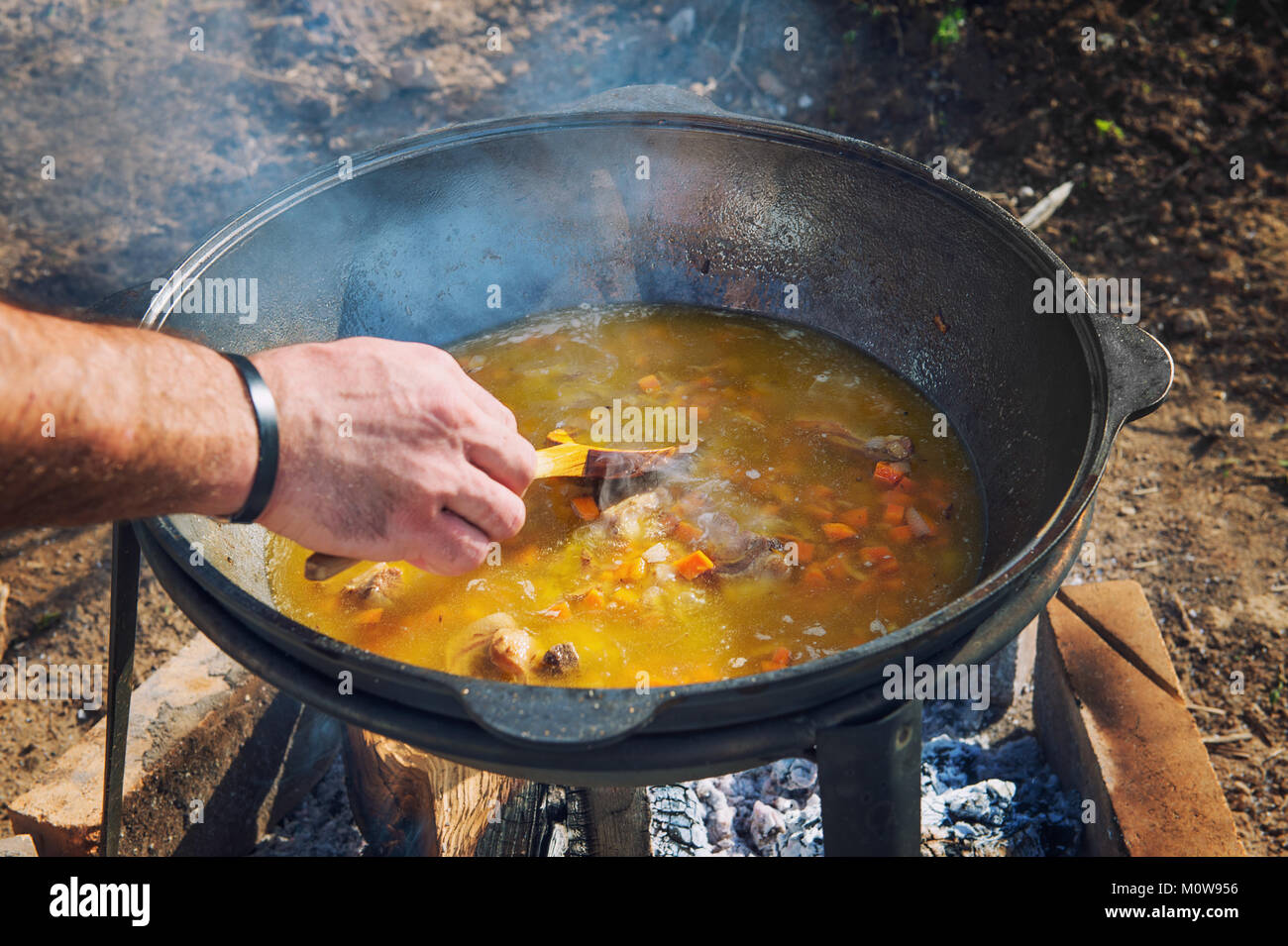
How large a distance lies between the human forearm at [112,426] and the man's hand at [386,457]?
0.10 m

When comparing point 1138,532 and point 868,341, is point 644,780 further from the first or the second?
point 1138,532

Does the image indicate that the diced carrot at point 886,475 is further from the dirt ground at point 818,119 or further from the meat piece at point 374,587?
the dirt ground at point 818,119

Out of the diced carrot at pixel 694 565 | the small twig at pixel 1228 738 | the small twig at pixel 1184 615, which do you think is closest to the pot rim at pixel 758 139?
the diced carrot at pixel 694 565

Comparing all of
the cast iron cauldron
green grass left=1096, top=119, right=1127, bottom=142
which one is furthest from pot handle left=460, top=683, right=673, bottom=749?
green grass left=1096, top=119, right=1127, bottom=142

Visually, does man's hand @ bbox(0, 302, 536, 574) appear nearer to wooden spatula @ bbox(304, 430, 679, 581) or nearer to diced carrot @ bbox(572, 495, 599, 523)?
wooden spatula @ bbox(304, 430, 679, 581)

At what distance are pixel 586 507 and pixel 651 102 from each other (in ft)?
4.73

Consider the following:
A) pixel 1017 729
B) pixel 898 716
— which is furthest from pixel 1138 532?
pixel 898 716

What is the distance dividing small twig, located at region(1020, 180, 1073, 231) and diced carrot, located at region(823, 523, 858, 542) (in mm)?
3403

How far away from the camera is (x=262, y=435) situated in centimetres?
165

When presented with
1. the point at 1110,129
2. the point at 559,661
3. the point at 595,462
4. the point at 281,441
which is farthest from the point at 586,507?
the point at 1110,129

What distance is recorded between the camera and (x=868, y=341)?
308 cm

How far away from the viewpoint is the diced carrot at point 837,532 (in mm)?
2521

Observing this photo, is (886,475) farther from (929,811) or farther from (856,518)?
(929,811)

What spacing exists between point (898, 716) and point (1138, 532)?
9.43ft
